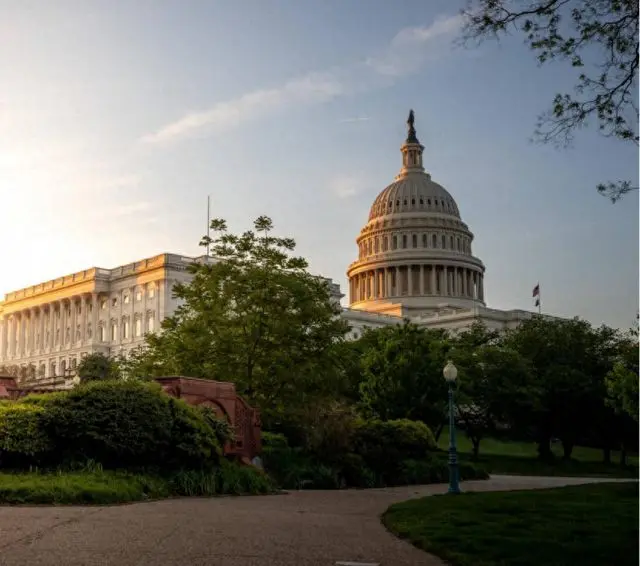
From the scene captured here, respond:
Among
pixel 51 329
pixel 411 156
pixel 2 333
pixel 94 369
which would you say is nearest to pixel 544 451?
pixel 94 369

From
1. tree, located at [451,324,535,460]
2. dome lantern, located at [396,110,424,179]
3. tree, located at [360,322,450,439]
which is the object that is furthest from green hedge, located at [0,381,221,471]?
dome lantern, located at [396,110,424,179]

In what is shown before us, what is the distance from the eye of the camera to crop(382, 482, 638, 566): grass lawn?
44.0 ft

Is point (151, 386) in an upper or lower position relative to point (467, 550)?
upper

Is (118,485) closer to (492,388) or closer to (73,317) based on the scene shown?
(492,388)

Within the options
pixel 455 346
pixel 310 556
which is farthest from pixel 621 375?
pixel 310 556

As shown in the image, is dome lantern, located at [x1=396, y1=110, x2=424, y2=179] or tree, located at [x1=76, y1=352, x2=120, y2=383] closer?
tree, located at [x1=76, y1=352, x2=120, y2=383]

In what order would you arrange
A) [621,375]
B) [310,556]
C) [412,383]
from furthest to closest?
1. [412,383]
2. [621,375]
3. [310,556]

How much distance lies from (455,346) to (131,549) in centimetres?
6469

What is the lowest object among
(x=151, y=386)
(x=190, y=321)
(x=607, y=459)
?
(x=607, y=459)

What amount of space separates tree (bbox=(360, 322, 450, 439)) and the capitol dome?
→ 95.2 m

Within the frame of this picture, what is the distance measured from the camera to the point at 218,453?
89.6ft

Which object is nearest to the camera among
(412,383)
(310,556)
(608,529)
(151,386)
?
(310,556)

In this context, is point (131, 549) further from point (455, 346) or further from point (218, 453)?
point (455, 346)

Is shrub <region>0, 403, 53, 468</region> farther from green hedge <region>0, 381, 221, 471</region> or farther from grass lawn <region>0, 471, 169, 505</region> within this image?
grass lawn <region>0, 471, 169, 505</region>
